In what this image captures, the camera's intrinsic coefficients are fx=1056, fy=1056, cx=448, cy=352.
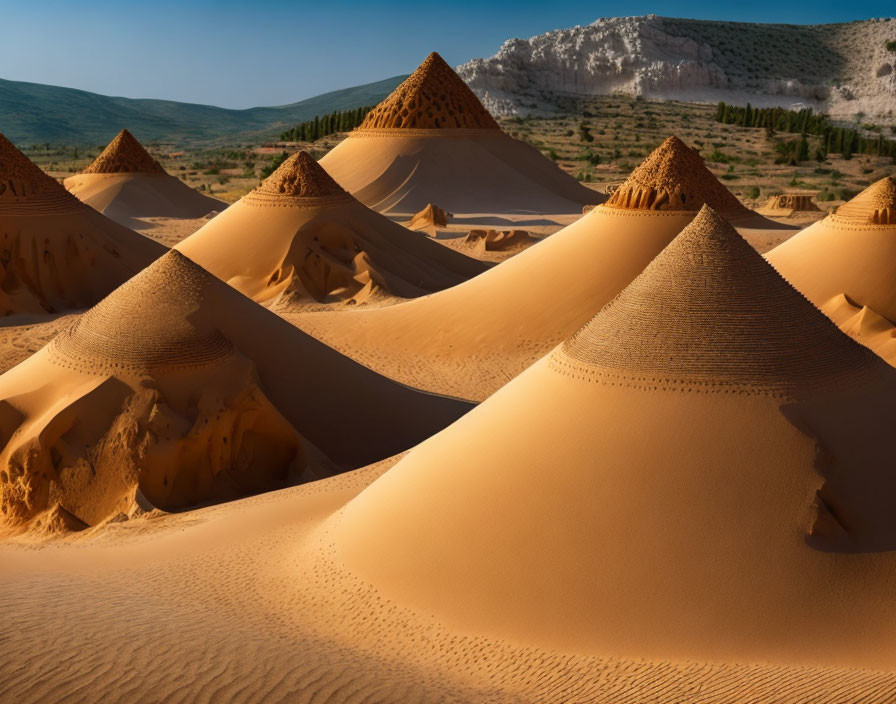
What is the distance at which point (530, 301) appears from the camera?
17.1 meters

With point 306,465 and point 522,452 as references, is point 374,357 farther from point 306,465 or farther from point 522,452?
point 522,452

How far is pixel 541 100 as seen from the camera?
67.1m

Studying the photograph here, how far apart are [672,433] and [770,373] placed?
886 mm

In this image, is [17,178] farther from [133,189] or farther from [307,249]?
[133,189]

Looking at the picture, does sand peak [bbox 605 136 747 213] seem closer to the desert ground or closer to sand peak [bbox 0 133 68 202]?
the desert ground

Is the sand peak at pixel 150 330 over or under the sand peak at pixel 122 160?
under

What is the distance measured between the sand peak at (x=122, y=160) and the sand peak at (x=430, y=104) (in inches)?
306

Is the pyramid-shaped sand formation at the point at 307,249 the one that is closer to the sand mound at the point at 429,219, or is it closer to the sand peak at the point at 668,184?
the sand peak at the point at 668,184

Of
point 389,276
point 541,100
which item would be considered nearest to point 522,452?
point 389,276

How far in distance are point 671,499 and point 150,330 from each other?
22.0ft

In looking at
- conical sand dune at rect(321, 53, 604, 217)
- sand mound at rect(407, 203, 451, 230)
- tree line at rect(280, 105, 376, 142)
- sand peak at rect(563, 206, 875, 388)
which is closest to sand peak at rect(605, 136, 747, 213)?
sand peak at rect(563, 206, 875, 388)

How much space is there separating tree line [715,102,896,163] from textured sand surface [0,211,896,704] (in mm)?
37669

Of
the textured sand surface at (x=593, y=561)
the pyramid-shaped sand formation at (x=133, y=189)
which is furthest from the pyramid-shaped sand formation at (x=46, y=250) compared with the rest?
the pyramid-shaped sand formation at (x=133, y=189)

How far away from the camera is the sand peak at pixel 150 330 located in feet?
36.7
